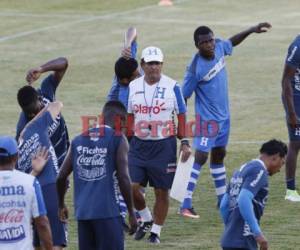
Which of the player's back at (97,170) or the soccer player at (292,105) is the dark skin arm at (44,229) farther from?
the soccer player at (292,105)

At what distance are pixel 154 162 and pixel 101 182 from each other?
264cm

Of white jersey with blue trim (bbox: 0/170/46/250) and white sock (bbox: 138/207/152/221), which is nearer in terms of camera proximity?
A: white jersey with blue trim (bbox: 0/170/46/250)

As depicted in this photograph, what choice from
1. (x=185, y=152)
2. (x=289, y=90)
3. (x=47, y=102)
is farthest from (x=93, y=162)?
(x=289, y=90)

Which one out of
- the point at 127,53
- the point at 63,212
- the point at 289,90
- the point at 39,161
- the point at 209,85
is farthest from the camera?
the point at 289,90

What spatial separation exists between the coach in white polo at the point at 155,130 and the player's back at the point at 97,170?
2509 millimetres

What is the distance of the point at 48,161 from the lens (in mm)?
12062

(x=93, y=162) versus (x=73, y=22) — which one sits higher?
(x=73, y=22)

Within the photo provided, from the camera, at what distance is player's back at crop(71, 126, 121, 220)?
11.1 metres

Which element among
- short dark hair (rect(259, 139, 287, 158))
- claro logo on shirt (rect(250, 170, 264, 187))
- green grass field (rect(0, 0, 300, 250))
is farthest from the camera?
green grass field (rect(0, 0, 300, 250))

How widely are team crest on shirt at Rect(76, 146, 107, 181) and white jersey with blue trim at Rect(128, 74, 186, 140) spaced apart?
2.59m

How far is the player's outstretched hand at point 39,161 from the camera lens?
11.1 meters

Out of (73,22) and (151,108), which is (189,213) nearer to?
(151,108)

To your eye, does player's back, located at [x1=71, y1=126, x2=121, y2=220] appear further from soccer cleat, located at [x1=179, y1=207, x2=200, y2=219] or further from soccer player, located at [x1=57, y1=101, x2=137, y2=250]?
soccer cleat, located at [x1=179, y1=207, x2=200, y2=219]

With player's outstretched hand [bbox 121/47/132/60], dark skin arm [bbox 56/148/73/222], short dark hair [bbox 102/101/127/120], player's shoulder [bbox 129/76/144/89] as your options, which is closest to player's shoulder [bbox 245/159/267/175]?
short dark hair [bbox 102/101/127/120]
